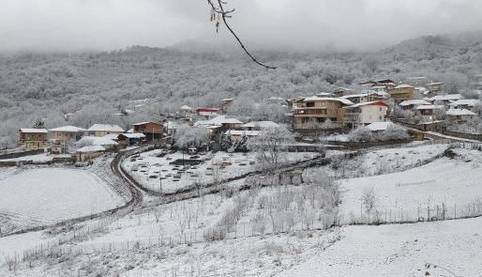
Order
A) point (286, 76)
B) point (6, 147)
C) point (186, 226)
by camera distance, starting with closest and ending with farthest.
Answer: point (186, 226) < point (6, 147) < point (286, 76)

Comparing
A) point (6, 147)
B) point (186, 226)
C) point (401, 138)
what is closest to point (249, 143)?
point (401, 138)

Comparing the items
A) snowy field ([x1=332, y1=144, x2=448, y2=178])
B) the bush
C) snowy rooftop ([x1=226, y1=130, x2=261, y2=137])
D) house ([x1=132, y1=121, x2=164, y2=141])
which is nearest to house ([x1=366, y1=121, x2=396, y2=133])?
the bush

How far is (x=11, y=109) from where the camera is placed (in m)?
114

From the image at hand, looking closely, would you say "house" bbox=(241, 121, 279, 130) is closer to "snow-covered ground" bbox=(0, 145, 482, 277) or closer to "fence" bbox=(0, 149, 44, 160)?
"snow-covered ground" bbox=(0, 145, 482, 277)

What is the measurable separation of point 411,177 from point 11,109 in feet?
360

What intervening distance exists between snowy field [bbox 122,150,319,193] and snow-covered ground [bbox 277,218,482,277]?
2202 cm

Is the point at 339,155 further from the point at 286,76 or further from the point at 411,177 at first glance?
the point at 286,76

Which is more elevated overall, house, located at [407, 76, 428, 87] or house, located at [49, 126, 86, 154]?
house, located at [407, 76, 428, 87]

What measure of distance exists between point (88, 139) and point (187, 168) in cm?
2137

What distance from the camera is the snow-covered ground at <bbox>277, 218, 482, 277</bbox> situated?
9.98 metres

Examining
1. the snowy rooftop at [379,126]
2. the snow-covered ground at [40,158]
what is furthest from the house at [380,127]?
the snow-covered ground at [40,158]

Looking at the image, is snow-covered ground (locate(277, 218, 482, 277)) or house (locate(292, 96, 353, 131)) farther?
house (locate(292, 96, 353, 131))

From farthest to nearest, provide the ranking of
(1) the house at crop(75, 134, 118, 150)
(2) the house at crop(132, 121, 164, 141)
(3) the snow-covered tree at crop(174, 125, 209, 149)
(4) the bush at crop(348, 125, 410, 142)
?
1. (2) the house at crop(132, 121, 164, 141)
2. (1) the house at crop(75, 134, 118, 150)
3. (3) the snow-covered tree at crop(174, 125, 209, 149)
4. (4) the bush at crop(348, 125, 410, 142)

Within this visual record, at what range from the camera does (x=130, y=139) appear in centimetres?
5728
